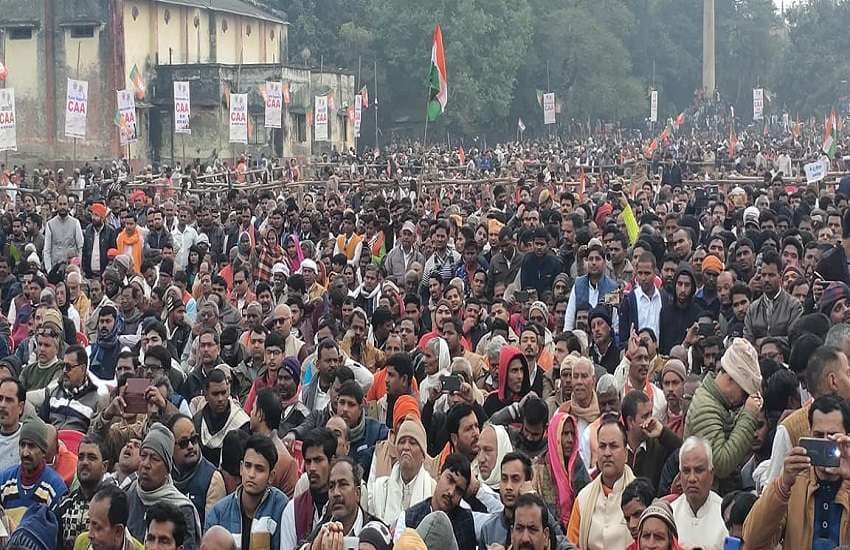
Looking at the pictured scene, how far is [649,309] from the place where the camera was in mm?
11992

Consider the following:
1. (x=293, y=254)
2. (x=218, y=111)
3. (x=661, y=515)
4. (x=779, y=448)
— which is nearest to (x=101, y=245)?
(x=293, y=254)

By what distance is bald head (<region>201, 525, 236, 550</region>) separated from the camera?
6.49 m

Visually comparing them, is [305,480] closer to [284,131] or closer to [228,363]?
[228,363]

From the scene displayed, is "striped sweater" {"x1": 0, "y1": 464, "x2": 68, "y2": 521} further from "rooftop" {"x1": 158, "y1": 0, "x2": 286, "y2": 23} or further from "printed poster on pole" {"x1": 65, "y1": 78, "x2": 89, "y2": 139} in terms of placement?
"rooftop" {"x1": 158, "y1": 0, "x2": 286, "y2": 23}

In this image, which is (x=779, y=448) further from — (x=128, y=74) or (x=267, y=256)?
(x=128, y=74)

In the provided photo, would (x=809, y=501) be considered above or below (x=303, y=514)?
above

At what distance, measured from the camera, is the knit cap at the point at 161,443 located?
7547 millimetres

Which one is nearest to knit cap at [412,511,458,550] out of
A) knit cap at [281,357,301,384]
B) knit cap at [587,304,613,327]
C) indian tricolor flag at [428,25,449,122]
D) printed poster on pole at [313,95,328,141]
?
knit cap at [281,357,301,384]

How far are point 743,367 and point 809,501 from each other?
1.67m

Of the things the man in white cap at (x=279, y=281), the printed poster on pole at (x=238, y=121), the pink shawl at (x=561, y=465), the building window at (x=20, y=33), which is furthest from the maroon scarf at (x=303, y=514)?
the building window at (x=20, y=33)

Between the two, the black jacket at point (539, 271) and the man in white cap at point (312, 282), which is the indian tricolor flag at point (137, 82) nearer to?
the man in white cap at point (312, 282)

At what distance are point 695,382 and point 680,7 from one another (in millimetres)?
78073

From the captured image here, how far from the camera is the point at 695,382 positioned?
8.61 metres

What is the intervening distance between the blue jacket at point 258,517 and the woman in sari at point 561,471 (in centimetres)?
133
